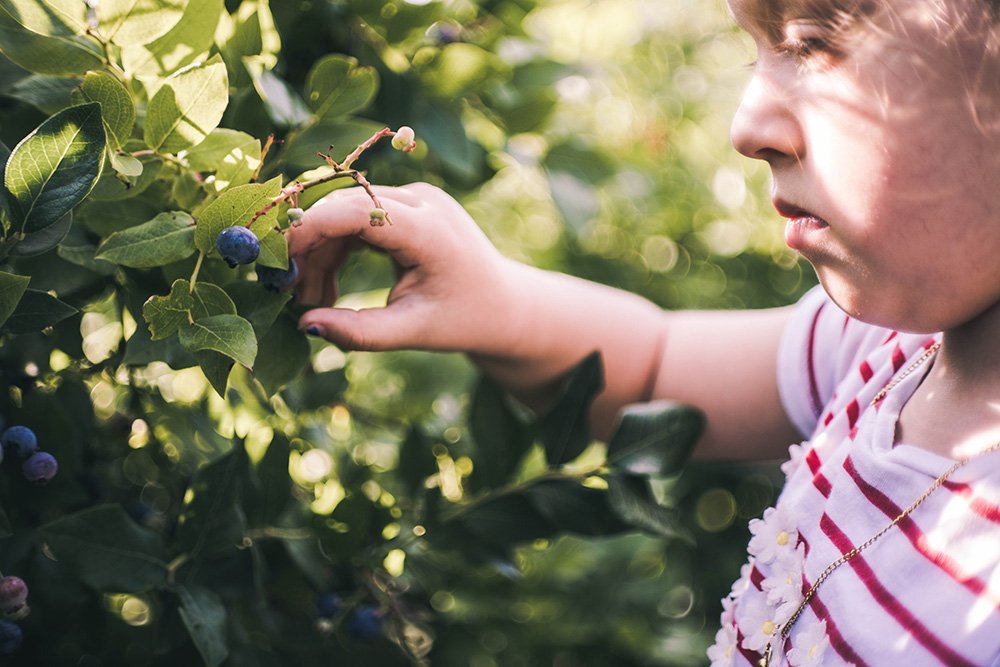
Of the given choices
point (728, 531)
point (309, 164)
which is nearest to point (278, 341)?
point (309, 164)

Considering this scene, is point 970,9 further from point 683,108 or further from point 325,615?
point 683,108

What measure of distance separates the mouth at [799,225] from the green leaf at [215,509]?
1.63 feet

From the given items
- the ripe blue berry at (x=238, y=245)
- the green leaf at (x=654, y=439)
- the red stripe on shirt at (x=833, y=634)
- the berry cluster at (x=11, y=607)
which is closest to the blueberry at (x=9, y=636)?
the berry cluster at (x=11, y=607)

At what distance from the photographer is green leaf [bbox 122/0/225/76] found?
728mm

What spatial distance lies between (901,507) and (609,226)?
852 mm

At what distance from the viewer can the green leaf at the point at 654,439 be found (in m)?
0.99

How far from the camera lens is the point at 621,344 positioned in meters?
1.15

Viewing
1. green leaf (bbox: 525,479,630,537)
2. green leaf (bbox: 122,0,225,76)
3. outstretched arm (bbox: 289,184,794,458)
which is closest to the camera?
green leaf (bbox: 122,0,225,76)

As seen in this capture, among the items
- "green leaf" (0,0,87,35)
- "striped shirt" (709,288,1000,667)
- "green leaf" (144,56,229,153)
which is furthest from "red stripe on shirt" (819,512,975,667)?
"green leaf" (0,0,87,35)

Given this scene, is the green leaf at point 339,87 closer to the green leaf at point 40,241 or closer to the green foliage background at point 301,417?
the green foliage background at point 301,417

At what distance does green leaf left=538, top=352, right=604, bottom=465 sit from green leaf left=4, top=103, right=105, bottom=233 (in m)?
0.51

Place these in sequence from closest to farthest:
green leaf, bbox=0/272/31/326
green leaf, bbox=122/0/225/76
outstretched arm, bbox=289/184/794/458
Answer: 1. green leaf, bbox=0/272/31/326
2. green leaf, bbox=122/0/225/76
3. outstretched arm, bbox=289/184/794/458

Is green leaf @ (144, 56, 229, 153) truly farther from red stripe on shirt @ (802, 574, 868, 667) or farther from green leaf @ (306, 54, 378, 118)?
red stripe on shirt @ (802, 574, 868, 667)

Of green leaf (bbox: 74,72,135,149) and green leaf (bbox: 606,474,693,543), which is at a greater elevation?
green leaf (bbox: 74,72,135,149)
